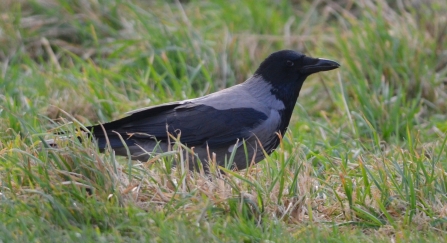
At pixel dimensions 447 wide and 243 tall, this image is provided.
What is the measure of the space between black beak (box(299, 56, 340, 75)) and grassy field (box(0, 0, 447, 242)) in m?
0.47

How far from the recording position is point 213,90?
22.4 ft

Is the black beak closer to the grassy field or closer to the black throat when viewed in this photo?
the black throat

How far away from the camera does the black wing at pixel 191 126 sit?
4.94 meters

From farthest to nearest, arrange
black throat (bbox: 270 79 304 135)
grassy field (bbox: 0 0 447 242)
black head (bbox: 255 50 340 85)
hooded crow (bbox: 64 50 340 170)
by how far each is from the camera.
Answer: black head (bbox: 255 50 340 85), black throat (bbox: 270 79 304 135), hooded crow (bbox: 64 50 340 170), grassy field (bbox: 0 0 447 242)

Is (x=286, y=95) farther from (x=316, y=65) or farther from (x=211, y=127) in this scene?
(x=211, y=127)

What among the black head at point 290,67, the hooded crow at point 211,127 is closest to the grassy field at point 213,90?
the hooded crow at point 211,127

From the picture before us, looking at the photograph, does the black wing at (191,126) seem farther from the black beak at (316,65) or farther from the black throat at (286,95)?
the black beak at (316,65)

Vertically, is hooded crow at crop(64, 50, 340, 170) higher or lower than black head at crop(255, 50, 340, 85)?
lower

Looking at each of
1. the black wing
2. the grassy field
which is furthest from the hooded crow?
the grassy field

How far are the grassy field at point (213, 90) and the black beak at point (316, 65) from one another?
18.6 inches

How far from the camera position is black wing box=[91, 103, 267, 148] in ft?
16.2

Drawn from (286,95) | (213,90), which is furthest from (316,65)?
(213,90)

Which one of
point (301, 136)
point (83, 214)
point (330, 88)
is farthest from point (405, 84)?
point (83, 214)

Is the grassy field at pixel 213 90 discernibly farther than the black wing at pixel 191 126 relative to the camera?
No
